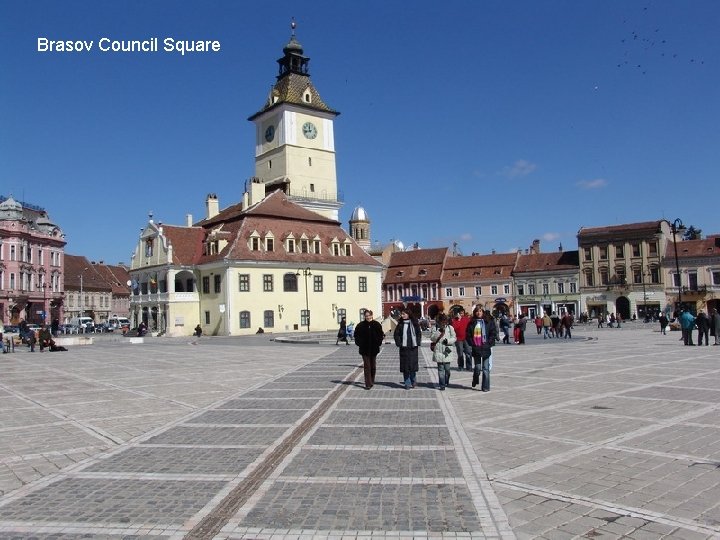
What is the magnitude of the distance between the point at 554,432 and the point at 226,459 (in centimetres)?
465

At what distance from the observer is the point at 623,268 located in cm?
7175

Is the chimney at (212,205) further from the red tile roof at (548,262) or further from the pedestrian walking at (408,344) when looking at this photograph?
the pedestrian walking at (408,344)

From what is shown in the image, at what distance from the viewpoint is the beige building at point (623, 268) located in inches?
2746

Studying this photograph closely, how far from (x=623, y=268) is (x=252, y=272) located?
141ft

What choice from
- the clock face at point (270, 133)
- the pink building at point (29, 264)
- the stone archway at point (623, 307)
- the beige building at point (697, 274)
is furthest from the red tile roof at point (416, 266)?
the pink building at point (29, 264)

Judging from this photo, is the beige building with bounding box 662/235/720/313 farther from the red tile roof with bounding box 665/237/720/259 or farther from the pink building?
the pink building

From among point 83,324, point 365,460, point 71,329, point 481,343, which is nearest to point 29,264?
point 71,329

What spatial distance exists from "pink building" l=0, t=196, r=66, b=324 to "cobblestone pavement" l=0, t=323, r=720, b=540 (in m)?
58.4

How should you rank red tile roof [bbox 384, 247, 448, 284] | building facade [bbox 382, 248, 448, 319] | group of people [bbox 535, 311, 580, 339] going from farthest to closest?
red tile roof [bbox 384, 247, 448, 284] < building facade [bbox 382, 248, 448, 319] < group of people [bbox 535, 311, 580, 339]

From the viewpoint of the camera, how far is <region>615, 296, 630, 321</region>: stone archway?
71750 millimetres

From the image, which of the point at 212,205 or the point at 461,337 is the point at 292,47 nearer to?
the point at 212,205

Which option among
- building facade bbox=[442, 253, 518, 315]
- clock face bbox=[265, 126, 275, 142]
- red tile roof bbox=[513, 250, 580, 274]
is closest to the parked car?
clock face bbox=[265, 126, 275, 142]

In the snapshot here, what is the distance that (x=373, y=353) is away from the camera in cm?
1459

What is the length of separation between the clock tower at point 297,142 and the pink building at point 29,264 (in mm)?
25803
